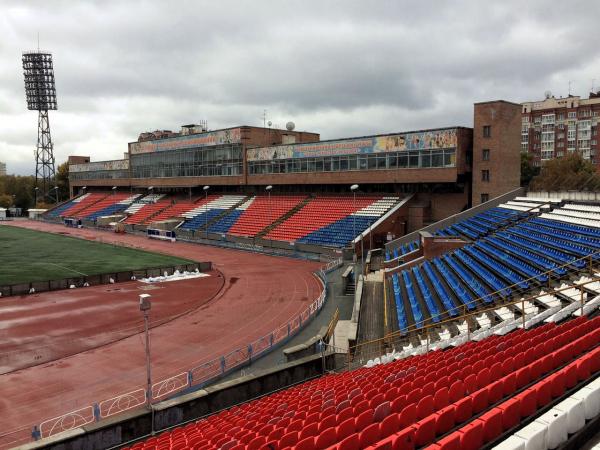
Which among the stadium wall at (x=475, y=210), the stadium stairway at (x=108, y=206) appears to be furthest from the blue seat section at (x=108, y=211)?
the stadium wall at (x=475, y=210)

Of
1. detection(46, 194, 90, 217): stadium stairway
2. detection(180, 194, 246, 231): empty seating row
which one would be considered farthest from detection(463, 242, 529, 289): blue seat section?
detection(46, 194, 90, 217): stadium stairway

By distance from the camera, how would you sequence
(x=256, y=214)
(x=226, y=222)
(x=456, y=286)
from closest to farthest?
(x=456, y=286), (x=256, y=214), (x=226, y=222)

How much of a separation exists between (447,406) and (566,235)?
21.7 meters

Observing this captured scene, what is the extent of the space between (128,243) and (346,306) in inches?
1669

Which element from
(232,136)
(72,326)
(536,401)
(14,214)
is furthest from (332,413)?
(14,214)

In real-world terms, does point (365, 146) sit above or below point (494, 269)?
above

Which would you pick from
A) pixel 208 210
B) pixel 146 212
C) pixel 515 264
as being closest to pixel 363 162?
pixel 208 210

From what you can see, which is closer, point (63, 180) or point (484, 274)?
point (484, 274)

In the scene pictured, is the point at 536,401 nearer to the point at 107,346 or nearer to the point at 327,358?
the point at 327,358

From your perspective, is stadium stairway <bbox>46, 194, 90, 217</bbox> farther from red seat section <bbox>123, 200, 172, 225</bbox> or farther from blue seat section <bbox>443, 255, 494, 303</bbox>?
blue seat section <bbox>443, 255, 494, 303</bbox>

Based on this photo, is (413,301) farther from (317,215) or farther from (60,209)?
(60,209)

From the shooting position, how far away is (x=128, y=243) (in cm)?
6266

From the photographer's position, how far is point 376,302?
89.5ft

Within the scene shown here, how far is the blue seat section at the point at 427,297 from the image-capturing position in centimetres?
2028
